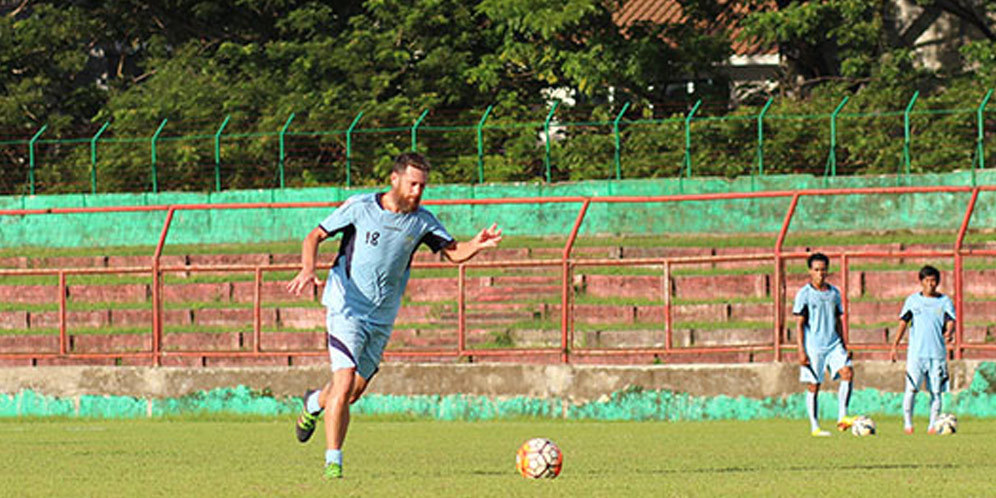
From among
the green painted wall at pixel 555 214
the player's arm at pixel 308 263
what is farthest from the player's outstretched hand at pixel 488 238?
the green painted wall at pixel 555 214

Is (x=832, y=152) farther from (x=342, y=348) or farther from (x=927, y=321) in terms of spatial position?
(x=342, y=348)

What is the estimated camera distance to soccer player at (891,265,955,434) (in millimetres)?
16656

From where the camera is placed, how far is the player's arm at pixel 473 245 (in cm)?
1052

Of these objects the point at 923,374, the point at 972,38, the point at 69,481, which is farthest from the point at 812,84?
the point at 69,481

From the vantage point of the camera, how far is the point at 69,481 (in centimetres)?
1066

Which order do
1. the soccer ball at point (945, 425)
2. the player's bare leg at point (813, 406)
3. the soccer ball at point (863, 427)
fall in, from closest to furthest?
the soccer ball at point (863, 427)
the soccer ball at point (945, 425)
the player's bare leg at point (813, 406)

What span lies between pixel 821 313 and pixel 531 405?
4277mm

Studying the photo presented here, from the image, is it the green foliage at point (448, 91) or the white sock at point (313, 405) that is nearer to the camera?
the white sock at point (313, 405)

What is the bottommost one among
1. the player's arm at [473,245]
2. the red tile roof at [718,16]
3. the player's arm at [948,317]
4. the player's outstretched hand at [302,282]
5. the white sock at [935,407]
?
the white sock at [935,407]

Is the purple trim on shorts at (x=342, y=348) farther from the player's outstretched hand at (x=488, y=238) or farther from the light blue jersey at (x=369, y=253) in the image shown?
the player's outstretched hand at (x=488, y=238)

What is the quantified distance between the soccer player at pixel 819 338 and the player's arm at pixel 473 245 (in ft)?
21.5

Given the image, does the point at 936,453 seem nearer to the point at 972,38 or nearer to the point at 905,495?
the point at 905,495

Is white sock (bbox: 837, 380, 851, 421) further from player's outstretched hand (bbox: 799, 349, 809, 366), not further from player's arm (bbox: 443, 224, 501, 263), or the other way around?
player's arm (bbox: 443, 224, 501, 263)

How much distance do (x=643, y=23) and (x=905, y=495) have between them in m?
28.7
